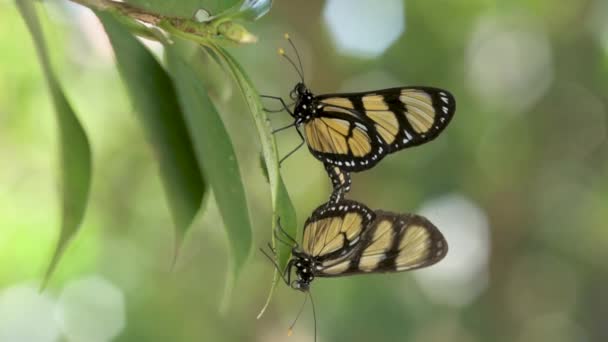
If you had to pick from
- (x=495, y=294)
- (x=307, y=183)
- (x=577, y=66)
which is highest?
(x=577, y=66)

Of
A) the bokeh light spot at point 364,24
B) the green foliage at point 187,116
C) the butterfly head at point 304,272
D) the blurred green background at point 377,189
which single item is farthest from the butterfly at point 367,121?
the bokeh light spot at point 364,24

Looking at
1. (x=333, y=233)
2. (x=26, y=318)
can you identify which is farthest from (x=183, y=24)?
(x=26, y=318)

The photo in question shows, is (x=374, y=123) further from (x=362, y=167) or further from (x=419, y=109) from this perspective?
(x=362, y=167)

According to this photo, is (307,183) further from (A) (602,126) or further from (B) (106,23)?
(B) (106,23)

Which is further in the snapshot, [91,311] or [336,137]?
[91,311]

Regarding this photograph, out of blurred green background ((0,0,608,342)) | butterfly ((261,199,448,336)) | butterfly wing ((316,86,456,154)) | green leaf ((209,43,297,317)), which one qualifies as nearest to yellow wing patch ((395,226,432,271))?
butterfly ((261,199,448,336))

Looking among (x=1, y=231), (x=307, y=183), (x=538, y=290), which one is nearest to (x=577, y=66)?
(x=538, y=290)
